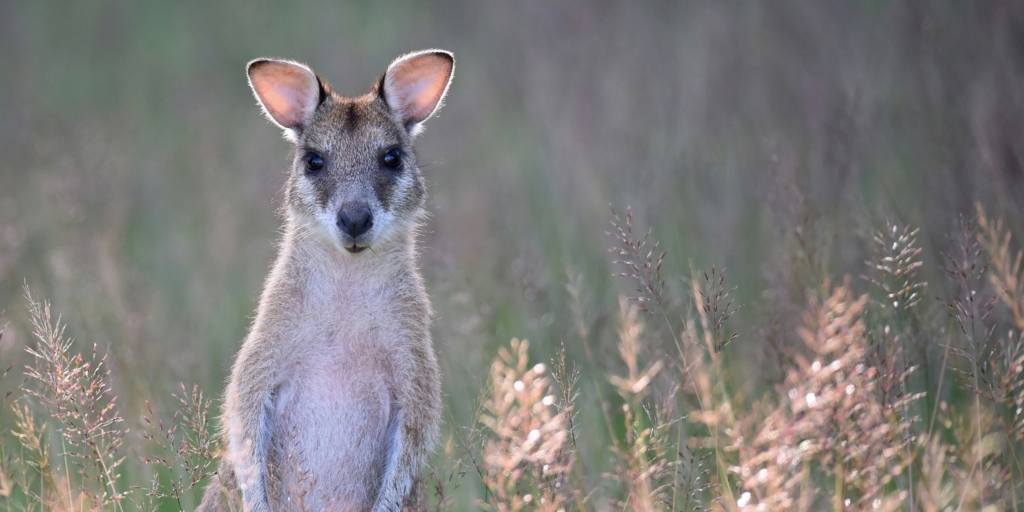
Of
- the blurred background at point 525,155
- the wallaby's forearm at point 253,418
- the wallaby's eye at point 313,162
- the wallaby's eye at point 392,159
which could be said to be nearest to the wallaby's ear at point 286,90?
the wallaby's eye at point 313,162

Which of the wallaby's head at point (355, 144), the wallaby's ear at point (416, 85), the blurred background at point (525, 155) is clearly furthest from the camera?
the blurred background at point (525, 155)

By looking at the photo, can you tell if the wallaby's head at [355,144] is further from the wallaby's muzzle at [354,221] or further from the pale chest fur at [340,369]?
the pale chest fur at [340,369]

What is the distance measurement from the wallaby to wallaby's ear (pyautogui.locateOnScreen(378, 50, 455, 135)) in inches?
25.2

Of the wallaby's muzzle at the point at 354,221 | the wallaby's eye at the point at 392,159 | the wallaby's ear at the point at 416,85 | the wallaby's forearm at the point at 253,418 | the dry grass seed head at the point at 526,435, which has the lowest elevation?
the wallaby's forearm at the point at 253,418

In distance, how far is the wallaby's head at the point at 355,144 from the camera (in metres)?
5.20

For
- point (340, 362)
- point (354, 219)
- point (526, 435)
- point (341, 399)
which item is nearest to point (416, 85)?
point (354, 219)

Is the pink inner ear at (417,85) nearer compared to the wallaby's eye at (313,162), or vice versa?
the wallaby's eye at (313,162)

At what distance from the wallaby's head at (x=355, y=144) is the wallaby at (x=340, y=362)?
13 millimetres

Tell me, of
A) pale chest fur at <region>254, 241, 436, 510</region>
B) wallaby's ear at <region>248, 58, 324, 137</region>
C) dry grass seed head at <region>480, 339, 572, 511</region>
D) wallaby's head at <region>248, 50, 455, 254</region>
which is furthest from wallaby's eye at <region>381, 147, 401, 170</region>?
dry grass seed head at <region>480, 339, 572, 511</region>

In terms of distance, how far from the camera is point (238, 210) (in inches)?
393

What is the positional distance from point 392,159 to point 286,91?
743mm

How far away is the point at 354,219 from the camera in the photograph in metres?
5.01

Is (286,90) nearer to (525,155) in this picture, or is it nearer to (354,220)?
(354,220)

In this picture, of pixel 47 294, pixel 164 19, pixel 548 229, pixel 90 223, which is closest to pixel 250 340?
pixel 47 294
